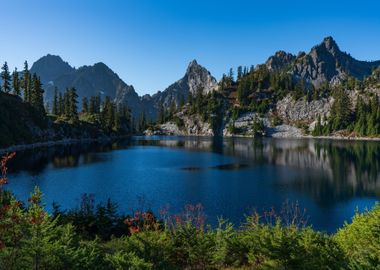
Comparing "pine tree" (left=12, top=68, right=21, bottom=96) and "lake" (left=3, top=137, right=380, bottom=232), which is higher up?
"pine tree" (left=12, top=68, right=21, bottom=96)

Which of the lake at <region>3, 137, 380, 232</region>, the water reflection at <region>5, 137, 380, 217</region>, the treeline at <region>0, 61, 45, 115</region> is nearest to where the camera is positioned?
the lake at <region>3, 137, 380, 232</region>

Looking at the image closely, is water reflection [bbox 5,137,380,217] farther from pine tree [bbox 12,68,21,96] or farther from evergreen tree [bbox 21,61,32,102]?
evergreen tree [bbox 21,61,32,102]

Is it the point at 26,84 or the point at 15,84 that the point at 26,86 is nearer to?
the point at 26,84

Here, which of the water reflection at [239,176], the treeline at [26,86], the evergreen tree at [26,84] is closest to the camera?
the water reflection at [239,176]

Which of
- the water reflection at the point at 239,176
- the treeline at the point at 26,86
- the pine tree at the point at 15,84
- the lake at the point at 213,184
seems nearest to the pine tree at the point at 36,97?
the treeline at the point at 26,86

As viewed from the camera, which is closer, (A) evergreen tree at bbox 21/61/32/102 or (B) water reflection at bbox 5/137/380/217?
(B) water reflection at bbox 5/137/380/217

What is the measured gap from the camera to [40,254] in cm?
1182

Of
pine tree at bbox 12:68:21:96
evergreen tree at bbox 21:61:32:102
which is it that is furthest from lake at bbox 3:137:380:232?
evergreen tree at bbox 21:61:32:102

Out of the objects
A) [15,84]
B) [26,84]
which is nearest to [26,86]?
[26,84]

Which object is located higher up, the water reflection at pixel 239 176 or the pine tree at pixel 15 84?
the pine tree at pixel 15 84

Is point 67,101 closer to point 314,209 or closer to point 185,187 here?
point 185,187

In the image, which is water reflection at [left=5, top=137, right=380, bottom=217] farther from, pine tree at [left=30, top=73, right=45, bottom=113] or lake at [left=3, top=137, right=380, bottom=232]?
pine tree at [left=30, top=73, right=45, bottom=113]

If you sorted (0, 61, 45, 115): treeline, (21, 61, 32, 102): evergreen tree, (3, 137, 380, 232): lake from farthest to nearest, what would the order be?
(21, 61, 32, 102): evergreen tree, (0, 61, 45, 115): treeline, (3, 137, 380, 232): lake

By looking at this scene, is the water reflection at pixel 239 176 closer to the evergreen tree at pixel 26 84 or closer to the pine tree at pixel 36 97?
the pine tree at pixel 36 97
